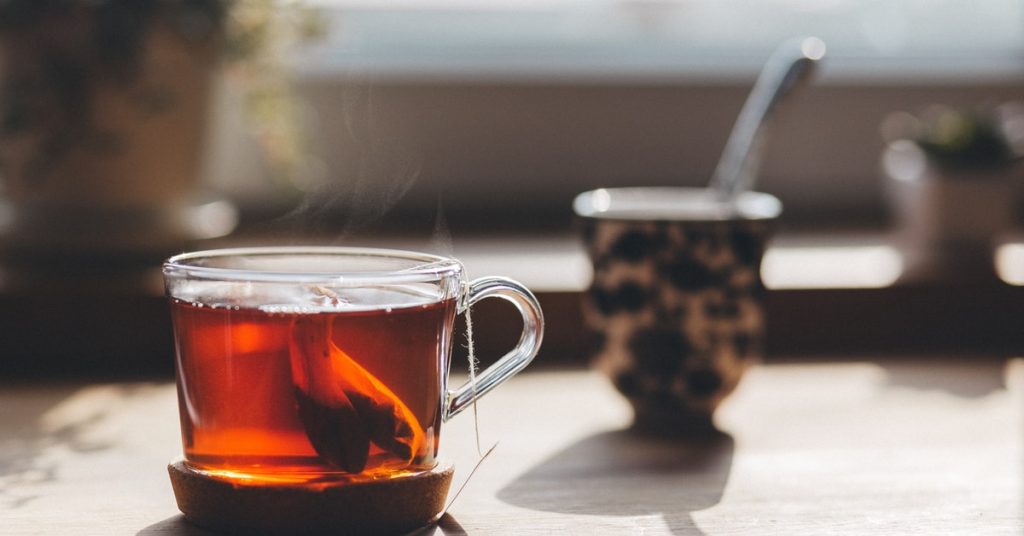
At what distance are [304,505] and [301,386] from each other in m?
0.06

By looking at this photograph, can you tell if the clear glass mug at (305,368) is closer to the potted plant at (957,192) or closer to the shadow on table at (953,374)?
the shadow on table at (953,374)

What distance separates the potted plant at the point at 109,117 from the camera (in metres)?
1.15

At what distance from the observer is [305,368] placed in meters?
0.58

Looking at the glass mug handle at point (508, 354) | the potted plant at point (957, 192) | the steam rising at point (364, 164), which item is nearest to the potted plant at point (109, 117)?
the steam rising at point (364, 164)

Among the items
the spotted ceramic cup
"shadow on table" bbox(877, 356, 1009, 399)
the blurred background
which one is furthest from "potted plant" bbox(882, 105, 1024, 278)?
the spotted ceramic cup

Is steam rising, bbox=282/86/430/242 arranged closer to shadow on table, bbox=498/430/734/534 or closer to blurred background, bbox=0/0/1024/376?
blurred background, bbox=0/0/1024/376

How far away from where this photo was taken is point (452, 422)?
0.89 meters

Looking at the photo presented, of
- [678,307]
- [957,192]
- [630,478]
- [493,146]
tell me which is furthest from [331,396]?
[493,146]

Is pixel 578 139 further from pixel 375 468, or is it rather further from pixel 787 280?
pixel 375 468

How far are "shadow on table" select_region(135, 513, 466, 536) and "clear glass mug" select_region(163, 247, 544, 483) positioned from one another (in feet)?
0.11

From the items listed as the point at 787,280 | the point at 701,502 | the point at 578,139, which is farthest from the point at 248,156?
the point at 701,502

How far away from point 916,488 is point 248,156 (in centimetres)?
117

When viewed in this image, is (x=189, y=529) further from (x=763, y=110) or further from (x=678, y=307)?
(x=763, y=110)

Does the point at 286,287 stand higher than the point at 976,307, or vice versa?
the point at 286,287
